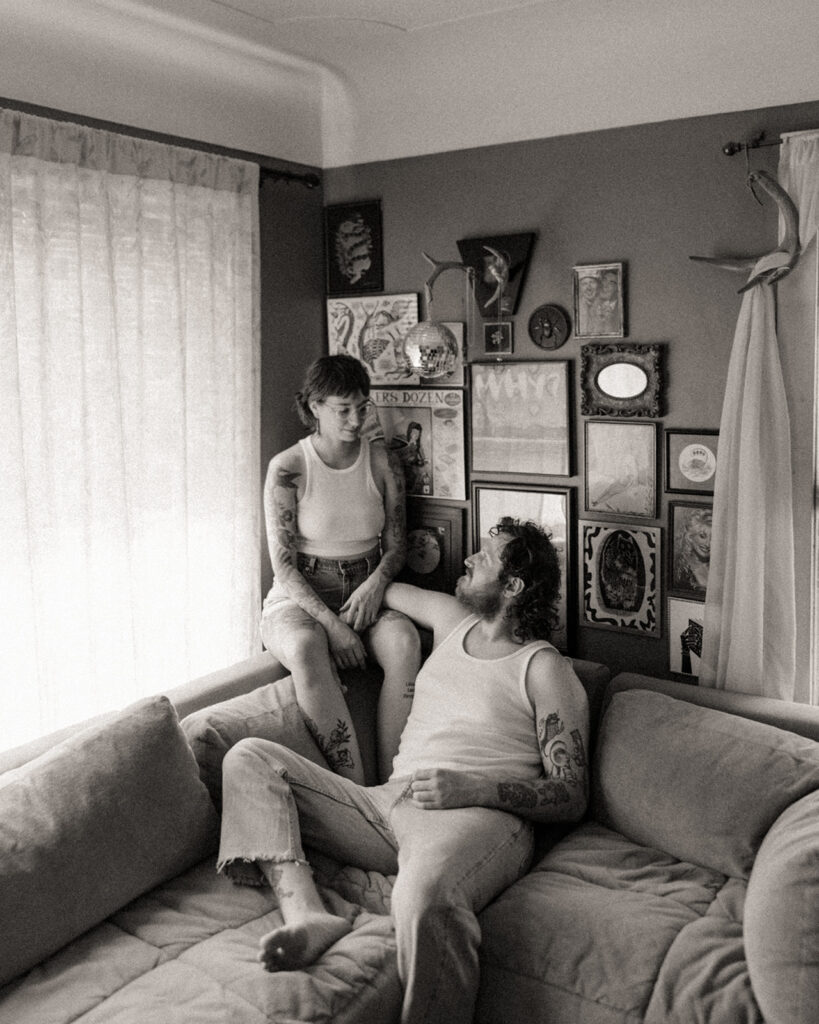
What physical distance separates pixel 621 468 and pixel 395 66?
5.57ft

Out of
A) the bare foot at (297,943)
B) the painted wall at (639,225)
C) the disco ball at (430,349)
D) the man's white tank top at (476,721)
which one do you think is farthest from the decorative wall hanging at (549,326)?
the bare foot at (297,943)

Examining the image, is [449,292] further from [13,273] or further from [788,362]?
[13,273]

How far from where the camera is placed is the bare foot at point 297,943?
7.31ft

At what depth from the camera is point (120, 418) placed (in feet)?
10.8

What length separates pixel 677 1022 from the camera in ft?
7.07

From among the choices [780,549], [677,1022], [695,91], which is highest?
[695,91]

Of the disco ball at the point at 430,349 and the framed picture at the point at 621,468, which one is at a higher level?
the disco ball at the point at 430,349

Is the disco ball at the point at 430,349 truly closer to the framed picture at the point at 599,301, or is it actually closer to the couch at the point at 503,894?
the framed picture at the point at 599,301

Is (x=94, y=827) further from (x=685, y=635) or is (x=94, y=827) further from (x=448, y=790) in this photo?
(x=685, y=635)

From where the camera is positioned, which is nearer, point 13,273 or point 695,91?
point 13,273

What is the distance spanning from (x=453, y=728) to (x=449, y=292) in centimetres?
168

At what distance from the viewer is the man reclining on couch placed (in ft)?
7.62

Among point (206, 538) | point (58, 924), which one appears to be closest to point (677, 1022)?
point (58, 924)

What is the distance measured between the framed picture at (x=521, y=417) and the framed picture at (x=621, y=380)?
0.27 ft
